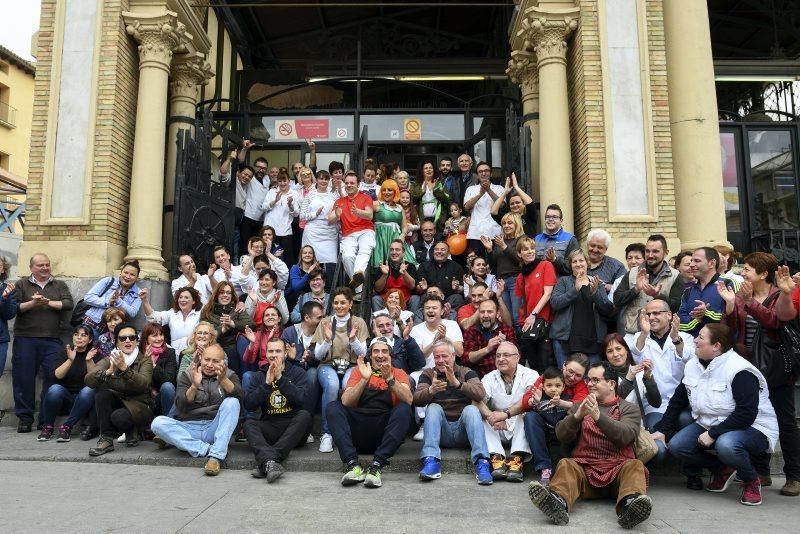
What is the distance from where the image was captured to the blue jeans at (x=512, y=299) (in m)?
7.68

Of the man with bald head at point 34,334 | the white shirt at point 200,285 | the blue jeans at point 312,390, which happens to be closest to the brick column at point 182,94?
the white shirt at point 200,285

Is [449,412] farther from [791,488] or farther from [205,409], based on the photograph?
[791,488]

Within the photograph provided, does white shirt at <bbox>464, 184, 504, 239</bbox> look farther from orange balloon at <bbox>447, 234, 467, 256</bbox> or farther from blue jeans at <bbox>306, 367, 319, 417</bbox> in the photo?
blue jeans at <bbox>306, 367, 319, 417</bbox>

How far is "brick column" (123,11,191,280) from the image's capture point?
10.1 meters

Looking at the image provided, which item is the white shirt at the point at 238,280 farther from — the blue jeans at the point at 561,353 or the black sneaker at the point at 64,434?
the blue jeans at the point at 561,353

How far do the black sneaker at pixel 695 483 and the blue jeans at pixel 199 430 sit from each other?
13.2ft

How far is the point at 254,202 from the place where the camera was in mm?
11242

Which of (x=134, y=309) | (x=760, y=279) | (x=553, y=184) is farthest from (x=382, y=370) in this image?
(x=553, y=184)

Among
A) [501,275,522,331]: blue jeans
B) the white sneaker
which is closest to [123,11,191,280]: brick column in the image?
the white sneaker

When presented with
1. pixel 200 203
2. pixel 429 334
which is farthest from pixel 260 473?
pixel 200 203

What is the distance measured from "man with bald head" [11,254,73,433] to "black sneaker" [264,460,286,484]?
11.4 feet

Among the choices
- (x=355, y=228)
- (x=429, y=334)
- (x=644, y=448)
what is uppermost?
(x=355, y=228)

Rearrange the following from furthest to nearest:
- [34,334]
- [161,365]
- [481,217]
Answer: [481,217], [34,334], [161,365]

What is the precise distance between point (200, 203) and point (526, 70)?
580 cm
